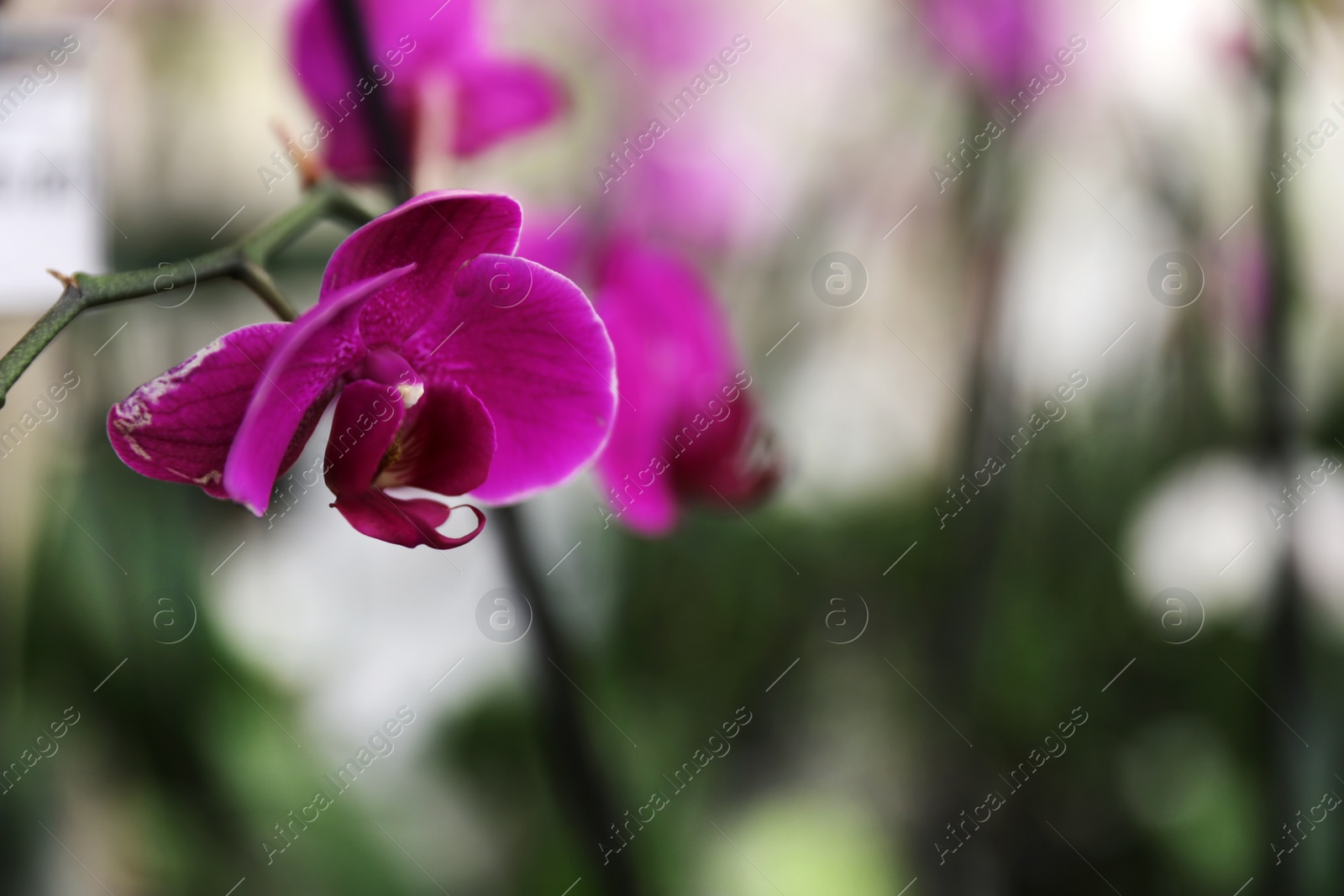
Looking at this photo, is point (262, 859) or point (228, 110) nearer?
point (262, 859)

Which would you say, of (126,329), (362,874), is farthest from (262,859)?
(126,329)

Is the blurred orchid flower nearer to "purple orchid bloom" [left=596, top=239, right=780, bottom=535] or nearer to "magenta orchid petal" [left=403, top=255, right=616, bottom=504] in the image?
"purple orchid bloom" [left=596, top=239, right=780, bottom=535]

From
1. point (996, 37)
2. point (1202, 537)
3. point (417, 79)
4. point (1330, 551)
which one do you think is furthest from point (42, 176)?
point (1330, 551)

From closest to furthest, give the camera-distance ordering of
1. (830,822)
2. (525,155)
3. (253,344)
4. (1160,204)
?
1. (253,344)
2. (1160,204)
3. (830,822)
4. (525,155)

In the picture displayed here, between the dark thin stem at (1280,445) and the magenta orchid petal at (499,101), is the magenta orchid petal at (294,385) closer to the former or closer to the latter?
the magenta orchid petal at (499,101)

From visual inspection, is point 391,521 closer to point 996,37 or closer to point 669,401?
point 669,401

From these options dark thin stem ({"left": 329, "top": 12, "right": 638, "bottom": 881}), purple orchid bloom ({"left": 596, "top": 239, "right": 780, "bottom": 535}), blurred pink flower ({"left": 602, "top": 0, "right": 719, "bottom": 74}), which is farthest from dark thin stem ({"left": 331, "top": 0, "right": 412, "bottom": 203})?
blurred pink flower ({"left": 602, "top": 0, "right": 719, "bottom": 74})

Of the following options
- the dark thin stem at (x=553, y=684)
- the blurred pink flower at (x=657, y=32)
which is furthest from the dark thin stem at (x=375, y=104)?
the blurred pink flower at (x=657, y=32)

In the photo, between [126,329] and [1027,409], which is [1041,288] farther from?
[126,329]
